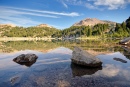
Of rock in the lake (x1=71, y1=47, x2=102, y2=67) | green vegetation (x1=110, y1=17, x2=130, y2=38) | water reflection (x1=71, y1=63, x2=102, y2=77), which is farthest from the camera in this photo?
Result: green vegetation (x1=110, y1=17, x2=130, y2=38)

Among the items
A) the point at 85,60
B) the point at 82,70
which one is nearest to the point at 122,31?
the point at 85,60

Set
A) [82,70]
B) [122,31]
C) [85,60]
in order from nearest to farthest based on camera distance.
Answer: [82,70]
[85,60]
[122,31]

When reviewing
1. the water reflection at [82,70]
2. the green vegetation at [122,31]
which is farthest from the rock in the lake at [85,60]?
the green vegetation at [122,31]

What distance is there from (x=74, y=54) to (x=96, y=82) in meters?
8.19

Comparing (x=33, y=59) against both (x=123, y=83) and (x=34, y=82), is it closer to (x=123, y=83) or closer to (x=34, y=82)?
(x=34, y=82)

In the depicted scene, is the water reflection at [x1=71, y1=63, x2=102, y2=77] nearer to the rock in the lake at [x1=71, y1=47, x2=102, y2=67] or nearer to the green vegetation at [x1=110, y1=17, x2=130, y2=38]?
the rock in the lake at [x1=71, y1=47, x2=102, y2=67]

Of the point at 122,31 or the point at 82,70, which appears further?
the point at 122,31

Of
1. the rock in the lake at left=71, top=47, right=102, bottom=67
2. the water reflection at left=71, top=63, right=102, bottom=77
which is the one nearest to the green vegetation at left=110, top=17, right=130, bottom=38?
the rock in the lake at left=71, top=47, right=102, bottom=67

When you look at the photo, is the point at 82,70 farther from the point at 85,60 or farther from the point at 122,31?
the point at 122,31

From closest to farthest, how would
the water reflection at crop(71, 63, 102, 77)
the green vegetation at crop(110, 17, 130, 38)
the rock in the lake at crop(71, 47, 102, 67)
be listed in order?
the water reflection at crop(71, 63, 102, 77) → the rock in the lake at crop(71, 47, 102, 67) → the green vegetation at crop(110, 17, 130, 38)

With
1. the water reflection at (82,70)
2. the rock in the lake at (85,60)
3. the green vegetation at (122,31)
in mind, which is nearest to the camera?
the water reflection at (82,70)

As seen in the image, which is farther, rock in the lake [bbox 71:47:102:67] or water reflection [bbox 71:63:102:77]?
rock in the lake [bbox 71:47:102:67]

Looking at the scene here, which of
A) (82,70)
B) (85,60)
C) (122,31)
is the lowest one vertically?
(82,70)

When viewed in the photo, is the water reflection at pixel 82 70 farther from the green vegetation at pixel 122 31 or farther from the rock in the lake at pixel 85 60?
the green vegetation at pixel 122 31
